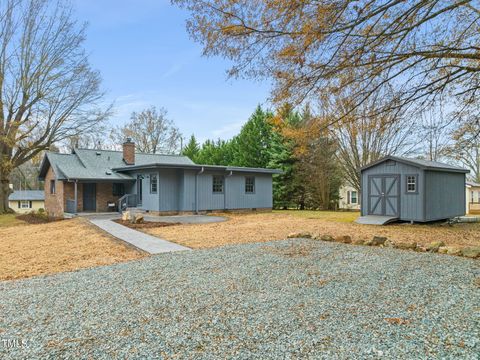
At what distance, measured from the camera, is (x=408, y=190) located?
13.7 meters

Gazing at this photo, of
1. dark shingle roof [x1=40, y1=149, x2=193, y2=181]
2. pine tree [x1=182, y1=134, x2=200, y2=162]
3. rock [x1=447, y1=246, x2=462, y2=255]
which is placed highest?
pine tree [x1=182, y1=134, x2=200, y2=162]

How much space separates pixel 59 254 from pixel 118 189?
1338 cm

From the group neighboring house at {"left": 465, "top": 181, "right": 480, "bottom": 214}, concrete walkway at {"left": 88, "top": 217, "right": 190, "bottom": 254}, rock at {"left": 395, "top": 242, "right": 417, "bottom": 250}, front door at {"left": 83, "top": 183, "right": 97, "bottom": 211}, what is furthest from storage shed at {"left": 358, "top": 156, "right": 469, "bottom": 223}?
front door at {"left": 83, "top": 183, "right": 97, "bottom": 211}

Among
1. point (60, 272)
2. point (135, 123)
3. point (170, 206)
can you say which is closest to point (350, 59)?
point (60, 272)

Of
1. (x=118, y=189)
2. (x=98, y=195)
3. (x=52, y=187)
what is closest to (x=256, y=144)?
(x=118, y=189)

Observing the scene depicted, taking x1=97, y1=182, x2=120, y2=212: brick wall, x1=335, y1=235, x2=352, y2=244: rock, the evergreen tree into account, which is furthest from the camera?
the evergreen tree

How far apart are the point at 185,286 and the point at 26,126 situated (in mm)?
22559

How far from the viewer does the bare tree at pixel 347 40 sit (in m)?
5.05

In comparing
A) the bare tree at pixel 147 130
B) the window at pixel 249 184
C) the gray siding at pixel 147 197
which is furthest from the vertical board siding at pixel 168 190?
the bare tree at pixel 147 130

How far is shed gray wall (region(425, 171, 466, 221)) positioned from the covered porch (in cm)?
1535

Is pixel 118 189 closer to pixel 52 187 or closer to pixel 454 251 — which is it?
pixel 52 187

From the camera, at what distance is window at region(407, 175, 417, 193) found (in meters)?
13.5

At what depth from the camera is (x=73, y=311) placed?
12.5 feet

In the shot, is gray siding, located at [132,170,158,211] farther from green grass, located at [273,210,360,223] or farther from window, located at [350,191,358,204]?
window, located at [350,191,358,204]
